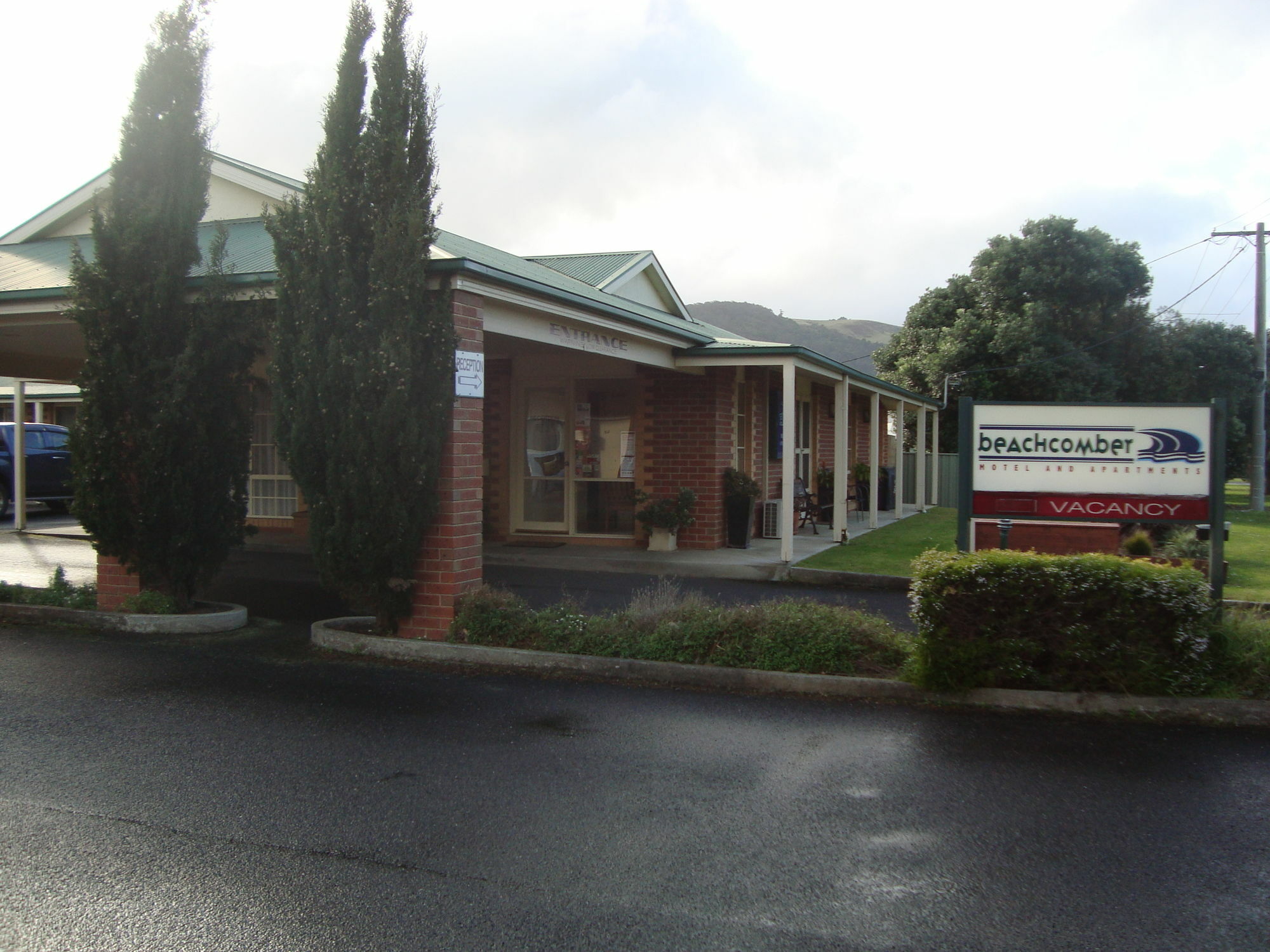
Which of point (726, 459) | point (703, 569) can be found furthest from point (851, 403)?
point (703, 569)

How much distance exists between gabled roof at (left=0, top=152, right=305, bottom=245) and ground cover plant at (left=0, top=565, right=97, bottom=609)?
4721 mm

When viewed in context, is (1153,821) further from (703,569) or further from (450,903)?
(703,569)

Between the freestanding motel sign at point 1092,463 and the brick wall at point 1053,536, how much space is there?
9 centimetres

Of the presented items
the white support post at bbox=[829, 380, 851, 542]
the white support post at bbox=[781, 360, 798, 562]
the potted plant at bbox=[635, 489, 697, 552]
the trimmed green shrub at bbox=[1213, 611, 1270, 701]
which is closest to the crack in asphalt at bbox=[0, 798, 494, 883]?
the trimmed green shrub at bbox=[1213, 611, 1270, 701]

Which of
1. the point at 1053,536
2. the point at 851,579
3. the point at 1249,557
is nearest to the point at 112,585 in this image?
the point at 851,579

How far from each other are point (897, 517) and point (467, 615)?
1520 cm

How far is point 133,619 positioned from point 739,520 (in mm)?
8440

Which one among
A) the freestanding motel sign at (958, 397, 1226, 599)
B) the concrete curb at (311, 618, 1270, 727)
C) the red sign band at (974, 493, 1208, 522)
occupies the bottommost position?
the concrete curb at (311, 618, 1270, 727)

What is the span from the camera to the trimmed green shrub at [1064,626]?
622 cm

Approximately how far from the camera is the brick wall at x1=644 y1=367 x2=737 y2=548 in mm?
14305

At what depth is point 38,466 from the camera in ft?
66.6

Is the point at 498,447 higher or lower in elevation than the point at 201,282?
lower

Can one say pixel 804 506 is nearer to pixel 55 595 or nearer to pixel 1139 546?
pixel 1139 546

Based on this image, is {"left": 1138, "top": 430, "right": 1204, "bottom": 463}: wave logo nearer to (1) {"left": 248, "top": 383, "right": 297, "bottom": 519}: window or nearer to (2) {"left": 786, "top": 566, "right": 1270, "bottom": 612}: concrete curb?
(2) {"left": 786, "top": 566, "right": 1270, "bottom": 612}: concrete curb
